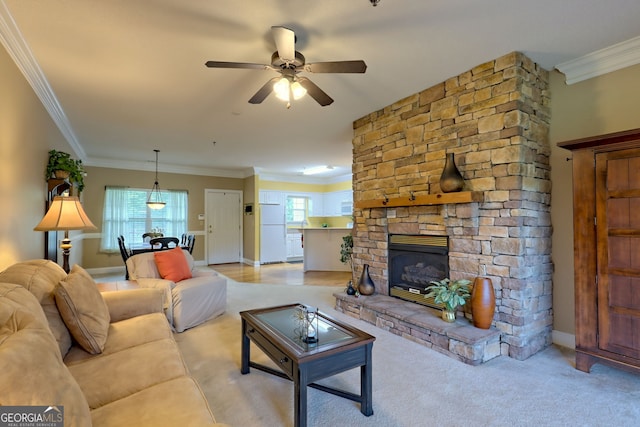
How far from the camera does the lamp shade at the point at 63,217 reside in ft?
8.34

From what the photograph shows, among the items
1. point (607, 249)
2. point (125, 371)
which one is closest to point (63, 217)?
point (125, 371)

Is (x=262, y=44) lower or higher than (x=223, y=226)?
higher

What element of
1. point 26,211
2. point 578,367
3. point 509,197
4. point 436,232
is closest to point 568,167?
point 509,197

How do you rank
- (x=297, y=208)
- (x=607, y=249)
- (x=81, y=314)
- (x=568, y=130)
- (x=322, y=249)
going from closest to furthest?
(x=81, y=314)
(x=607, y=249)
(x=568, y=130)
(x=322, y=249)
(x=297, y=208)

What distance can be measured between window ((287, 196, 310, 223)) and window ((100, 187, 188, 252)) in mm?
2842

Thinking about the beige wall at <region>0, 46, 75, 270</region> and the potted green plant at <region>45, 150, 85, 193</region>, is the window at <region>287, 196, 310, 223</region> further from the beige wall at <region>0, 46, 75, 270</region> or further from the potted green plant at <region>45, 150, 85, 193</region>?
the beige wall at <region>0, 46, 75, 270</region>

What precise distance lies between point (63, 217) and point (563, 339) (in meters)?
4.58

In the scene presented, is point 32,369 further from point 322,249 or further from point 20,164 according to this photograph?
point 322,249

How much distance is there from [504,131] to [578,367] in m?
1.98

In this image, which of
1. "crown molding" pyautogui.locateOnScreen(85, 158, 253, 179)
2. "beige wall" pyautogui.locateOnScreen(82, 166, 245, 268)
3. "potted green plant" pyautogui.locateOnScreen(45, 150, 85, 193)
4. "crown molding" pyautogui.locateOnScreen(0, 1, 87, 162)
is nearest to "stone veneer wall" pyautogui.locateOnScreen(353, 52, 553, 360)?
"crown molding" pyautogui.locateOnScreen(0, 1, 87, 162)

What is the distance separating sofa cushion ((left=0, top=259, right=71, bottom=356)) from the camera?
1677mm

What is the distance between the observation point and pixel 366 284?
12.3ft

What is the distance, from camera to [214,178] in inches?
323

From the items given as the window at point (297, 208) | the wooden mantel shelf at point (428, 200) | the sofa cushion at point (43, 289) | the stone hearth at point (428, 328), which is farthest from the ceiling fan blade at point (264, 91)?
the window at point (297, 208)
